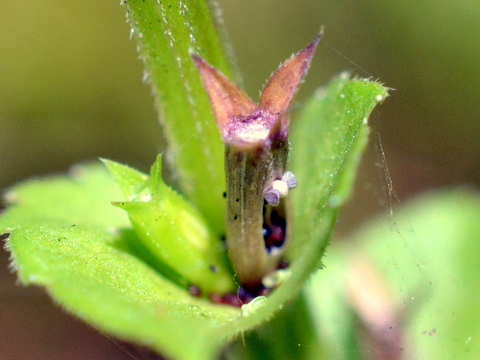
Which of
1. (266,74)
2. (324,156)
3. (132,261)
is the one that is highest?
(324,156)

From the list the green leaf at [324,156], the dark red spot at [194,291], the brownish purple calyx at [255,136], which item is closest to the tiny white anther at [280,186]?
the brownish purple calyx at [255,136]

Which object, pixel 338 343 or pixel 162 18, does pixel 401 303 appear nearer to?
pixel 338 343

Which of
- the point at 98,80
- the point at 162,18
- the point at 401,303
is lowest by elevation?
the point at 401,303

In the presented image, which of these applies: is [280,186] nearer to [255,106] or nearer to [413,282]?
[255,106]

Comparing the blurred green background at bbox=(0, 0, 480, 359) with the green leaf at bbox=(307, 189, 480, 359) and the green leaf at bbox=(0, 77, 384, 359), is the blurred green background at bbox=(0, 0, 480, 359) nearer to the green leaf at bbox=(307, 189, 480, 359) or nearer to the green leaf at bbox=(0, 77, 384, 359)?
the green leaf at bbox=(307, 189, 480, 359)

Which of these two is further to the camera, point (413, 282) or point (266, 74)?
point (266, 74)

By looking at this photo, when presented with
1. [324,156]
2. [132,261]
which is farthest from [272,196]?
[132,261]

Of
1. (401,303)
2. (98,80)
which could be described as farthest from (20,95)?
(401,303)

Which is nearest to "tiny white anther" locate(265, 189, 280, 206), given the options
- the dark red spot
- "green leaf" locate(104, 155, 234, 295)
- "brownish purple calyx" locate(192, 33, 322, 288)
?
"brownish purple calyx" locate(192, 33, 322, 288)

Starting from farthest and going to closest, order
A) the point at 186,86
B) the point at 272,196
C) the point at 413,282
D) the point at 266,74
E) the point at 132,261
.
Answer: the point at 266,74 < the point at 413,282 < the point at 186,86 < the point at 132,261 < the point at 272,196
